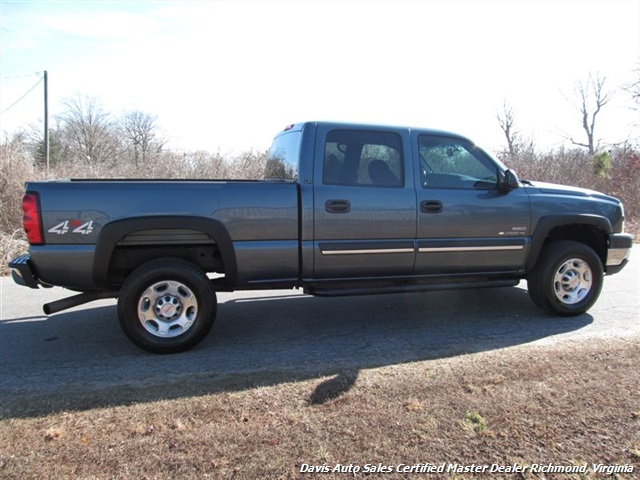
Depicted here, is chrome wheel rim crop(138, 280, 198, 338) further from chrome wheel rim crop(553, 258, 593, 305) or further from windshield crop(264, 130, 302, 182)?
chrome wheel rim crop(553, 258, 593, 305)

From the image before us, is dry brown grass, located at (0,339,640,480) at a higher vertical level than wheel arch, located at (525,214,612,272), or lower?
lower

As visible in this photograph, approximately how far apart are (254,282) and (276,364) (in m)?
0.85

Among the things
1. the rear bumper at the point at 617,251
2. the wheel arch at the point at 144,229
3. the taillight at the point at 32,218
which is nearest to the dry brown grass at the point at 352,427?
the wheel arch at the point at 144,229

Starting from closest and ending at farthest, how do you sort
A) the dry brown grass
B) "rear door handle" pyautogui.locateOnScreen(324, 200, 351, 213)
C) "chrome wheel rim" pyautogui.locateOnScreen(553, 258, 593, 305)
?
the dry brown grass
"rear door handle" pyautogui.locateOnScreen(324, 200, 351, 213)
"chrome wheel rim" pyautogui.locateOnScreen(553, 258, 593, 305)

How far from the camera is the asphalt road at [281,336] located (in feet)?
12.0

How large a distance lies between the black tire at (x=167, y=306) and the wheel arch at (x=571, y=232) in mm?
3431

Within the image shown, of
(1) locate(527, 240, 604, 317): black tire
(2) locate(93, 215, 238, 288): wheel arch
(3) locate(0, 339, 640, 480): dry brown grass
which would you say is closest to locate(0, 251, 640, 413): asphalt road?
(1) locate(527, 240, 604, 317): black tire

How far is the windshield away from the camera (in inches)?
181

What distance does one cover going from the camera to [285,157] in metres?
4.91

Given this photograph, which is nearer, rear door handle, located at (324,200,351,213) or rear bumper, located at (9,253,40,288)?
rear bumper, located at (9,253,40,288)

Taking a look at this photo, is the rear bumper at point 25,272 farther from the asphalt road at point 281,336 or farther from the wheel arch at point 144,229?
the asphalt road at point 281,336

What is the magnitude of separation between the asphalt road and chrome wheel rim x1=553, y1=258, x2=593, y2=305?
242mm

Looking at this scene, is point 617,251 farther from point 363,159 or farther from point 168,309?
point 168,309

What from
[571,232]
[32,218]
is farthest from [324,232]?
[571,232]
